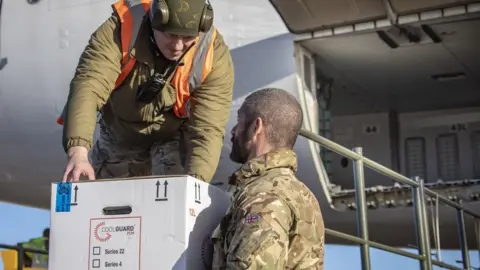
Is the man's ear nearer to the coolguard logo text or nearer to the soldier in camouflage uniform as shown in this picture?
the soldier in camouflage uniform

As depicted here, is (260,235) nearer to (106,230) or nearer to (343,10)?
(106,230)

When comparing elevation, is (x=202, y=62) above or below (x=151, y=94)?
above

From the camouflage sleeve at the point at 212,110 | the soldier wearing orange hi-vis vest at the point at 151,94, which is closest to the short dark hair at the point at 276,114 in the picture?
the soldier wearing orange hi-vis vest at the point at 151,94

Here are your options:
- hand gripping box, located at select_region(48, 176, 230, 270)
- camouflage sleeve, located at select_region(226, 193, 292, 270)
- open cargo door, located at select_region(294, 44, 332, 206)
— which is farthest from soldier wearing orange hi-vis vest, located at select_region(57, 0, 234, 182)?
open cargo door, located at select_region(294, 44, 332, 206)

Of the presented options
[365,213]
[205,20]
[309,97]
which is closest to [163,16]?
[205,20]

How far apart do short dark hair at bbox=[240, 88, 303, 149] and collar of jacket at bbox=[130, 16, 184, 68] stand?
70cm

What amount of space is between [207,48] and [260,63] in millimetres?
2675

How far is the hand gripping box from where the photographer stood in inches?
62.0

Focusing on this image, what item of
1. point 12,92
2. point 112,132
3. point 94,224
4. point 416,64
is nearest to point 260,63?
point 416,64

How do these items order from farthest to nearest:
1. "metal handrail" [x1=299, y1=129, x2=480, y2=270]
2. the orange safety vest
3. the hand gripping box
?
1. "metal handrail" [x1=299, y1=129, x2=480, y2=270]
2. the orange safety vest
3. the hand gripping box

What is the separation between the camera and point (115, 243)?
1.59m

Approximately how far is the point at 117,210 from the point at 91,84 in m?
0.60

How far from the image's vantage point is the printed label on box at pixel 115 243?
1582 millimetres

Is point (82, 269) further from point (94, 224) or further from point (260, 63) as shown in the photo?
point (260, 63)
